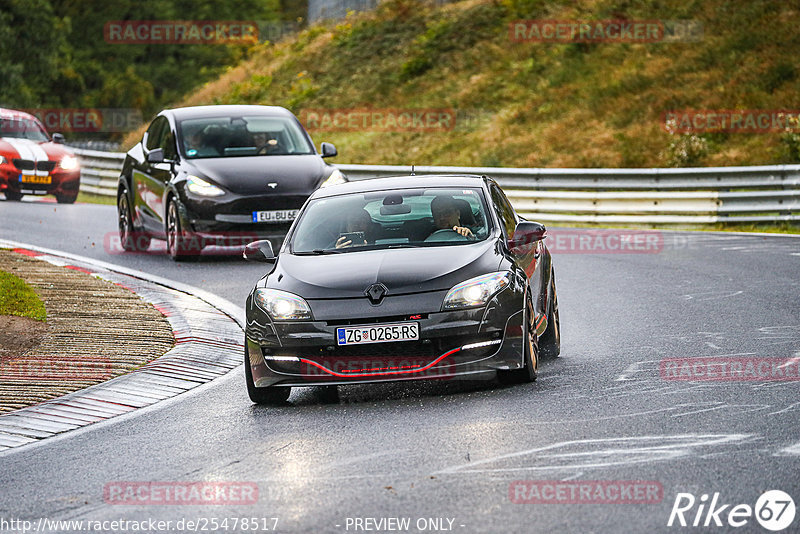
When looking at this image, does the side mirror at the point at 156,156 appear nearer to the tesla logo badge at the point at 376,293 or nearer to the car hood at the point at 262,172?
the car hood at the point at 262,172

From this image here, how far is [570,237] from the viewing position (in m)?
20.9

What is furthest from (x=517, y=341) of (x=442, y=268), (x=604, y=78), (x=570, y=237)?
(x=604, y=78)

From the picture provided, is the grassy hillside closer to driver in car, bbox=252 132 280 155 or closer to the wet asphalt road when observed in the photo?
driver in car, bbox=252 132 280 155

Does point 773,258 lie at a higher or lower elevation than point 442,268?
lower

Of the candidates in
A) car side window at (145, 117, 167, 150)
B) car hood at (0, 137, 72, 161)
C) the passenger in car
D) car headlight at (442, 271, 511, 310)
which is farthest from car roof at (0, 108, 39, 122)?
car headlight at (442, 271, 511, 310)

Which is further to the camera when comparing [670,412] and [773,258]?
[773,258]

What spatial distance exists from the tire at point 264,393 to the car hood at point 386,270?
23.9 inches

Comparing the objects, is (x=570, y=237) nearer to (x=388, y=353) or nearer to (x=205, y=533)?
(x=388, y=353)

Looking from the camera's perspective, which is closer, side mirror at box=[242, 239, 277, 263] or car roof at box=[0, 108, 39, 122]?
side mirror at box=[242, 239, 277, 263]

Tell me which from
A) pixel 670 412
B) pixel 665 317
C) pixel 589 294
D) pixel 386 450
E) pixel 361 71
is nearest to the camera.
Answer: pixel 386 450

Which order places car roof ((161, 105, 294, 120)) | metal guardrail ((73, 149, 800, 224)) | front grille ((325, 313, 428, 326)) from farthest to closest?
metal guardrail ((73, 149, 800, 224)), car roof ((161, 105, 294, 120)), front grille ((325, 313, 428, 326))

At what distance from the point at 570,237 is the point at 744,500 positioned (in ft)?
49.8

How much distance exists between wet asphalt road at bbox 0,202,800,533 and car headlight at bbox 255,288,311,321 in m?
0.62

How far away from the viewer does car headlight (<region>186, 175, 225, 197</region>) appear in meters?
16.5
